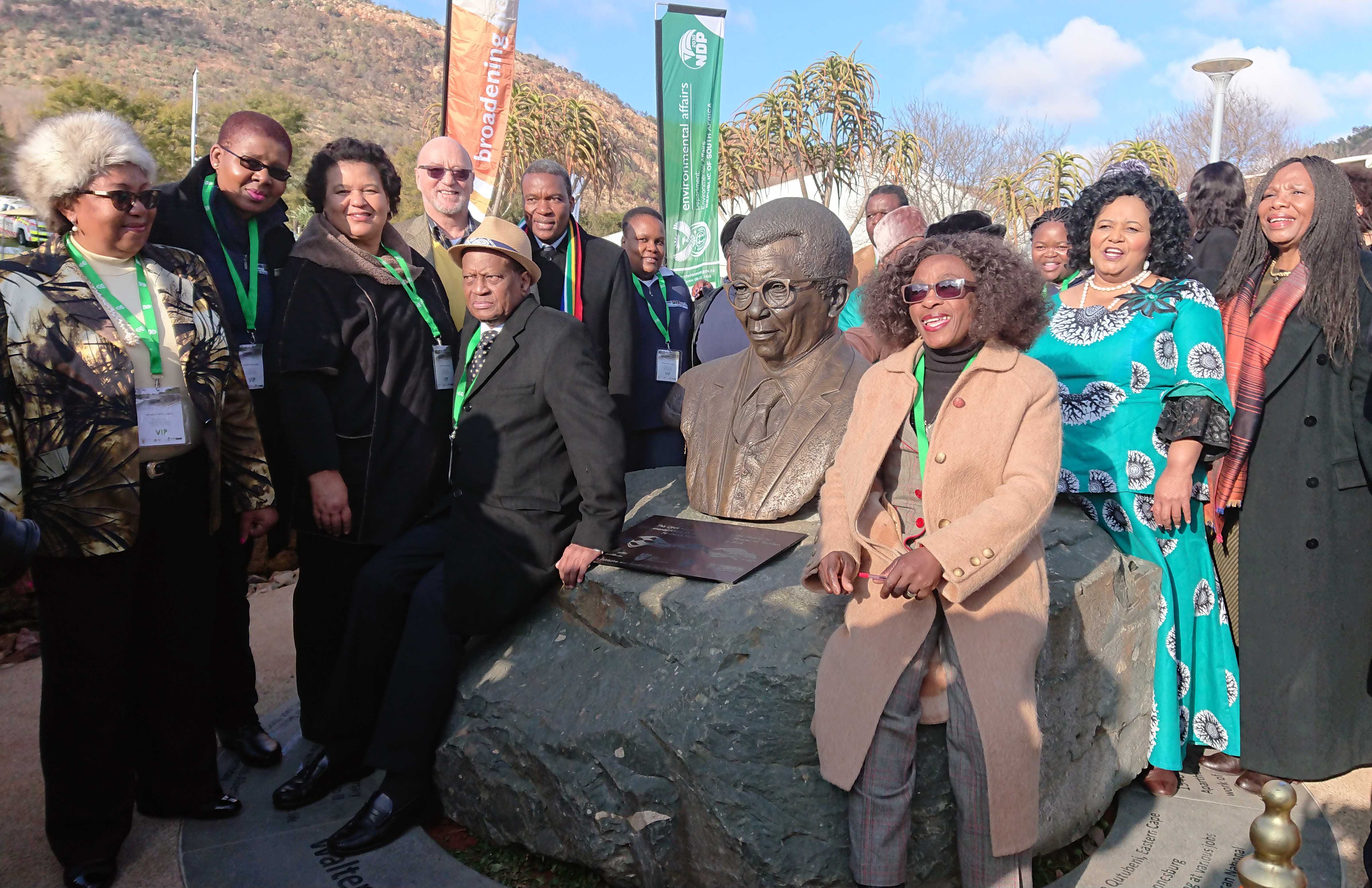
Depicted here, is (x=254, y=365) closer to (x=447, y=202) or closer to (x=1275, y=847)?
(x=447, y=202)

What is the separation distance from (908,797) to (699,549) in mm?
1128

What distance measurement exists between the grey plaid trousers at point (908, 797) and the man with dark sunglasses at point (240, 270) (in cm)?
258

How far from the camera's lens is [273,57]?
2269 inches

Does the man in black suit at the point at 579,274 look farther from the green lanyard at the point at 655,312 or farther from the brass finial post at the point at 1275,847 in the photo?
the brass finial post at the point at 1275,847

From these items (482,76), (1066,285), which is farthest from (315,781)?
(482,76)

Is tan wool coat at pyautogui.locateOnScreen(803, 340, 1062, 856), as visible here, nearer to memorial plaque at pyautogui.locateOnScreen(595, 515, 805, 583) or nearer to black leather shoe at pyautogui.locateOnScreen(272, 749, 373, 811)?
memorial plaque at pyautogui.locateOnScreen(595, 515, 805, 583)

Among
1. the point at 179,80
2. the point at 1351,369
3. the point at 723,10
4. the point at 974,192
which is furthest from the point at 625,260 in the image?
the point at 179,80

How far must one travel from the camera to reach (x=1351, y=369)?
128 inches

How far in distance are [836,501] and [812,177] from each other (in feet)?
71.2

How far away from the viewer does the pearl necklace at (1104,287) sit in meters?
3.33

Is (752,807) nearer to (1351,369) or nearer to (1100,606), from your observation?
(1100,606)

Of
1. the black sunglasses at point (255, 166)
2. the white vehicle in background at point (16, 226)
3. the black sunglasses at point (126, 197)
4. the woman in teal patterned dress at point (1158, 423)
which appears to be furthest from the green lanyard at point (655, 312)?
the white vehicle in background at point (16, 226)

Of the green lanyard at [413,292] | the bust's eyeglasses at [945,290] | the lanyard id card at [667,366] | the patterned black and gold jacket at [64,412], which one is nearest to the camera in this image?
the bust's eyeglasses at [945,290]

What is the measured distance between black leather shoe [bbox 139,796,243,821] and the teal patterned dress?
11.1 ft
